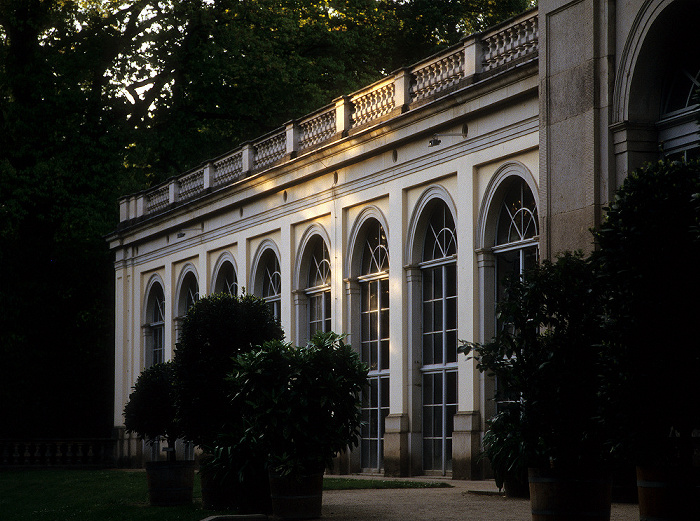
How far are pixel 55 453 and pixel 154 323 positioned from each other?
4.96 meters

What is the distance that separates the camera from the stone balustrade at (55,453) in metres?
35.2

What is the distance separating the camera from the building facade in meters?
15.4

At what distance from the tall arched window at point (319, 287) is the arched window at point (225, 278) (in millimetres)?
4713

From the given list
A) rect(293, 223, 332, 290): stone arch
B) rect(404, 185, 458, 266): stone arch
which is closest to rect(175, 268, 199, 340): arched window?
rect(293, 223, 332, 290): stone arch

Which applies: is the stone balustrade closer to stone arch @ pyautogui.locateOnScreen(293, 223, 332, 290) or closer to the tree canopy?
the tree canopy

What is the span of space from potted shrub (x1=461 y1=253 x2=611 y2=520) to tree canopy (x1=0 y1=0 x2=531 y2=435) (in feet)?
83.8

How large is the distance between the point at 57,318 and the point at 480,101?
73.4 ft

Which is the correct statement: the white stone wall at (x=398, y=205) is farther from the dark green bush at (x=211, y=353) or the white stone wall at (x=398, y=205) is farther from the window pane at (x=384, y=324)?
the dark green bush at (x=211, y=353)

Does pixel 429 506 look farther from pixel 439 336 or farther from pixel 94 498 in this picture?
pixel 439 336

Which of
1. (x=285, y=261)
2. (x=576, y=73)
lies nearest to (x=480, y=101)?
(x=576, y=73)

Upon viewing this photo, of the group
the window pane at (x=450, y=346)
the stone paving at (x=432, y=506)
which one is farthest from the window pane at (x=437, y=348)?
the stone paving at (x=432, y=506)

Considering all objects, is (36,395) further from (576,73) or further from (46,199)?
(576,73)

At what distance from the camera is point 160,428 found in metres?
18.8

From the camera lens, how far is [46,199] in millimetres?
35906
